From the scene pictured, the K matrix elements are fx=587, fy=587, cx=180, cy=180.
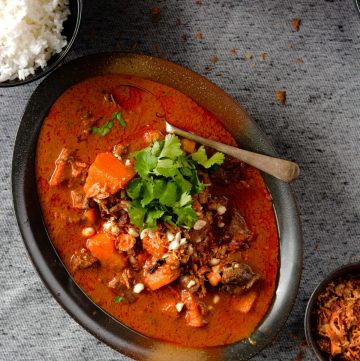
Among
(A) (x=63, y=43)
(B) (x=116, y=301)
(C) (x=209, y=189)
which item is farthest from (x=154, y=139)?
(B) (x=116, y=301)

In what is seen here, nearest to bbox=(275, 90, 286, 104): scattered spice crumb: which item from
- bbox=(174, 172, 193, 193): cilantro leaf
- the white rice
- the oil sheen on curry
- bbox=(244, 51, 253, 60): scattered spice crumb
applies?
bbox=(244, 51, 253, 60): scattered spice crumb

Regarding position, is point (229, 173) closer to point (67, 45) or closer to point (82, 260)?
point (82, 260)

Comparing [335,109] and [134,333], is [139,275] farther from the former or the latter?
[335,109]

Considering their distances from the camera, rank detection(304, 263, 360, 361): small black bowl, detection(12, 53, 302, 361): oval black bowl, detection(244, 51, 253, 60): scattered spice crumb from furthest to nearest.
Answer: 1. detection(244, 51, 253, 60): scattered spice crumb
2. detection(304, 263, 360, 361): small black bowl
3. detection(12, 53, 302, 361): oval black bowl

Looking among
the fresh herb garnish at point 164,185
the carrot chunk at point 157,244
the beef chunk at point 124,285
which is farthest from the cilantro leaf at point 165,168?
the beef chunk at point 124,285

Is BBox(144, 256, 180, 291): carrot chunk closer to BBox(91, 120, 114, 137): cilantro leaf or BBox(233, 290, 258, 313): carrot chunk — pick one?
BBox(233, 290, 258, 313): carrot chunk

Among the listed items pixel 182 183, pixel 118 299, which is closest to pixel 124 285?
pixel 118 299

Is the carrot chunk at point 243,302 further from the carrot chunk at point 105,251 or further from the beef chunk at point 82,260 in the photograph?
the beef chunk at point 82,260
